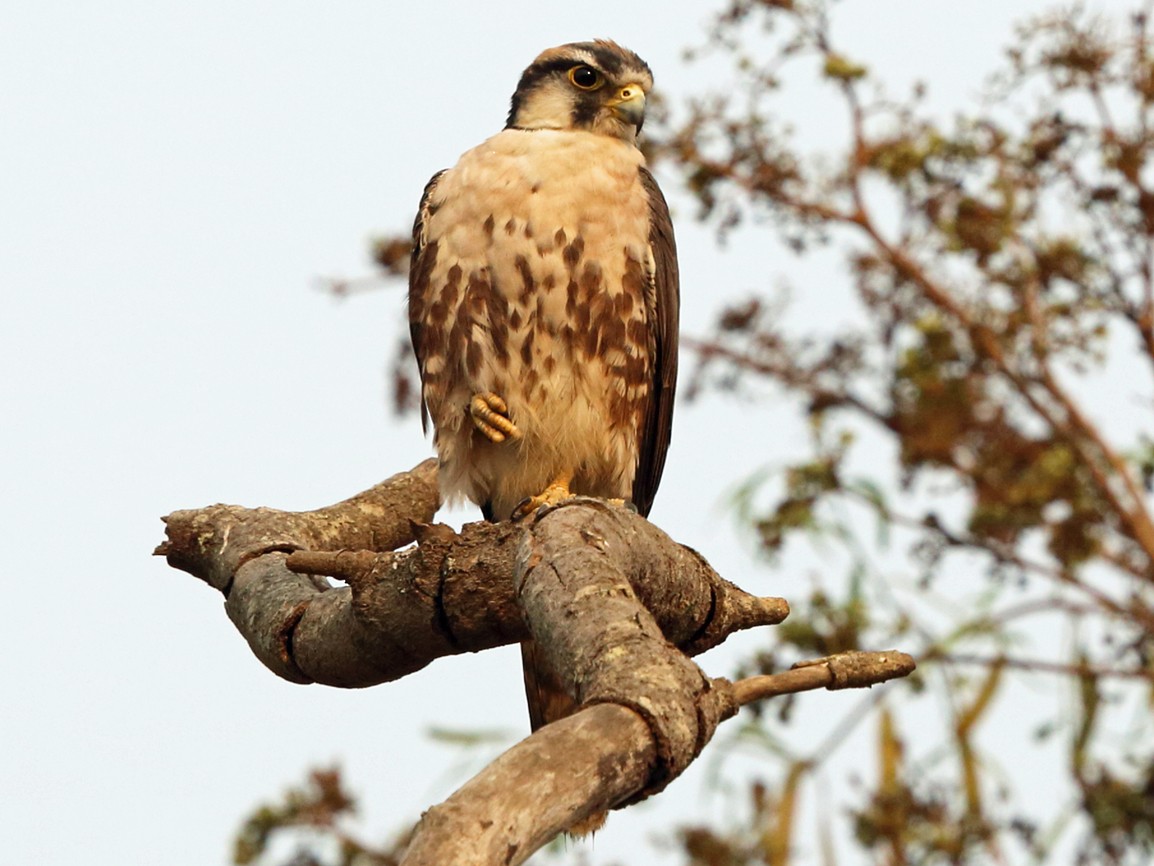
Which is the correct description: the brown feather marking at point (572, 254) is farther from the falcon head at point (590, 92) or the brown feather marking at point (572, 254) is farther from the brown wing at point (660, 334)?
the falcon head at point (590, 92)

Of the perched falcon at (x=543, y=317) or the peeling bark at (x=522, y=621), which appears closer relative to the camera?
the peeling bark at (x=522, y=621)

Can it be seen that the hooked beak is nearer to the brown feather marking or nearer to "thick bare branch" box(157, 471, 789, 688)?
the brown feather marking

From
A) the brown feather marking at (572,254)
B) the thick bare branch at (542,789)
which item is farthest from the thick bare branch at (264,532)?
the thick bare branch at (542,789)

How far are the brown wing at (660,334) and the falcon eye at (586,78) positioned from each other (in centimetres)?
33

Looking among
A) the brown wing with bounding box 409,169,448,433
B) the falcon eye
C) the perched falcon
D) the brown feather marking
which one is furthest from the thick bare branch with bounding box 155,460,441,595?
the falcon eye

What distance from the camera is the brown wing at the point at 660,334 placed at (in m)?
4.60

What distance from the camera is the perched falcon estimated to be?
4.38 meters

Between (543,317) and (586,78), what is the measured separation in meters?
0.91

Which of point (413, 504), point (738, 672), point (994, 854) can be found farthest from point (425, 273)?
point (994, 854)

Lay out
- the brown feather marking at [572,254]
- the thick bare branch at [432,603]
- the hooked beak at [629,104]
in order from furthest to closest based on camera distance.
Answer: the hooked beak at [629,104]
the brown feather marking at [572,254]
the thick bare branch at [432,603]

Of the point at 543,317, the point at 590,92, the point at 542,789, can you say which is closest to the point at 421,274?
the point at 543,317

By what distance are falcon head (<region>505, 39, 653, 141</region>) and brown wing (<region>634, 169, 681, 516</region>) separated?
21 centimetres

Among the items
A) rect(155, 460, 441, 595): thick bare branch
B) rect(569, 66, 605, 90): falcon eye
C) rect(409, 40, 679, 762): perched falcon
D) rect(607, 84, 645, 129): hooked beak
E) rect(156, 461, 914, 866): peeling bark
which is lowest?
rect(156, 461, 914, 866): peeling bark

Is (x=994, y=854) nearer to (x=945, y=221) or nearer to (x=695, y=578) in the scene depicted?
(x=945, y=221)
